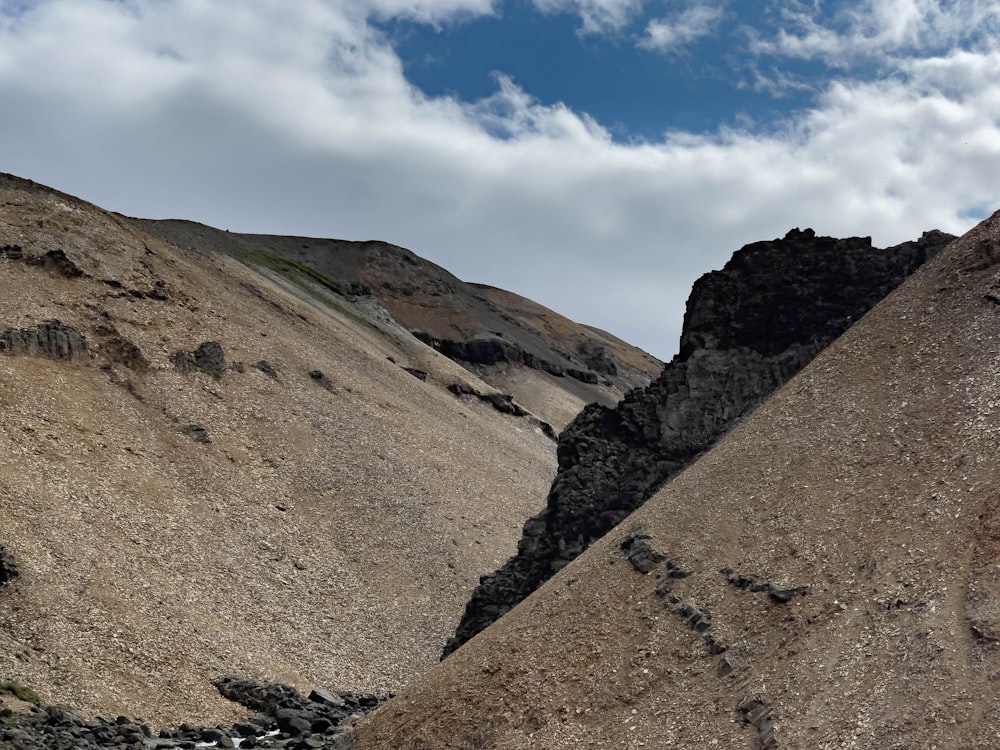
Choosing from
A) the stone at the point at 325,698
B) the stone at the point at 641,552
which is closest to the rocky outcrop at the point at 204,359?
the stone at the point at 325,698

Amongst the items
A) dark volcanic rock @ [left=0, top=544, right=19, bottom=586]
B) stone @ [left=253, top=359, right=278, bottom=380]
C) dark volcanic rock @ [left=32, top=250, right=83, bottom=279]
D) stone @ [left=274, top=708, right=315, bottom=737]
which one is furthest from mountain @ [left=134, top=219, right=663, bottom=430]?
stone @ [left=274, top=708, right=315, bottom=737]

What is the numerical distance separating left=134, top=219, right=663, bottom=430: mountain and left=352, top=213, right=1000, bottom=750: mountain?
67.6 metres

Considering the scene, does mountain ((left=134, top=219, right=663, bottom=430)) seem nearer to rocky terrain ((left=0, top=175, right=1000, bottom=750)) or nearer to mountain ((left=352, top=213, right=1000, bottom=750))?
rocky terrain ((left=0, top=175, right=1000, bottom=750))

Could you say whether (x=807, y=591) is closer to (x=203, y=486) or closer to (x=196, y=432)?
(x=203, y=486)

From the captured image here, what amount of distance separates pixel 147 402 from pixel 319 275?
65.0m

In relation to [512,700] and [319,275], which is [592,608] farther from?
[319,275]

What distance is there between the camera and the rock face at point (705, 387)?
1646 inches

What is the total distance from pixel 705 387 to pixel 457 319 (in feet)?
275

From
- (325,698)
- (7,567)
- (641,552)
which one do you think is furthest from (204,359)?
(641,552)

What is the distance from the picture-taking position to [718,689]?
25984 millimetres

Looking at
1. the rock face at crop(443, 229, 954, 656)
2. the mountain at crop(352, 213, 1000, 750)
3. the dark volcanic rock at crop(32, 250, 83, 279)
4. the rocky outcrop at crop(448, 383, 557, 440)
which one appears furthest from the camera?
the rocky outcrop at crop(448, 383, 557, 440)

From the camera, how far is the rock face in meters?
41.8

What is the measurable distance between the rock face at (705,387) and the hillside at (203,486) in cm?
952

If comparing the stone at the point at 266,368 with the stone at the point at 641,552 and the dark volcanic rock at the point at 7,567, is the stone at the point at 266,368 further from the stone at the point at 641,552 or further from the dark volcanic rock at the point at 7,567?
the stone at the point at 641,552
